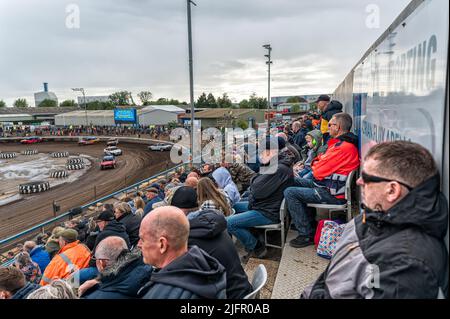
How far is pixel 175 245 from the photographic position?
2145mm

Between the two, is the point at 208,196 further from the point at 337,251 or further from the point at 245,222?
the point at 337,251

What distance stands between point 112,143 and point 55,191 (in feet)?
86.3

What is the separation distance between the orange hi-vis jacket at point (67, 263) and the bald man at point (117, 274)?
A: 3.81 ft

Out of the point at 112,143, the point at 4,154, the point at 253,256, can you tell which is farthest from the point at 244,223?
the point at 4,154

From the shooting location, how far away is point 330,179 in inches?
159

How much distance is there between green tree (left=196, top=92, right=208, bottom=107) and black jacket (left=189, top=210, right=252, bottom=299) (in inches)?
4101

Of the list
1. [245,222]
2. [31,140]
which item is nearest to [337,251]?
[245,222]

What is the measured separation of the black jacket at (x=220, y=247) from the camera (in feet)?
7.89

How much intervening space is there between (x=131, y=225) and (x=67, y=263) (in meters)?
0.98

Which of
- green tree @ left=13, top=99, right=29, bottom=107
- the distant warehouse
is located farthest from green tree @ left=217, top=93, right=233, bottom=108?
green tree @ left=13, top=99, right=29, bottom=107

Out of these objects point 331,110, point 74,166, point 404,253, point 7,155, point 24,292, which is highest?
point 331,110
